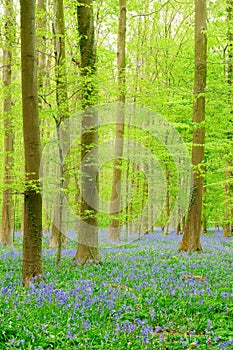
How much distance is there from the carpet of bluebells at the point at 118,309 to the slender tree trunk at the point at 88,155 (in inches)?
49.9

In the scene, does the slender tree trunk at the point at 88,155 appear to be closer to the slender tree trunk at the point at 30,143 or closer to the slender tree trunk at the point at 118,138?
the slender tree trunk at the point at 30,143

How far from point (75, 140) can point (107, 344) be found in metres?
8.94

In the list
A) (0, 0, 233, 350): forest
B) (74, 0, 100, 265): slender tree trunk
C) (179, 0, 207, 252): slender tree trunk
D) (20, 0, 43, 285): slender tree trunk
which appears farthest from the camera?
(179, 0, 207, 252): slender tree trunk

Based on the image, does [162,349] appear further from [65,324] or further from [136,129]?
[136,129]

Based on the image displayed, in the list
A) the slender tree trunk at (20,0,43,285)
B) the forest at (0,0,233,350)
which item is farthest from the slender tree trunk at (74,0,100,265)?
the slender tree trunk at (20,0,43,285)

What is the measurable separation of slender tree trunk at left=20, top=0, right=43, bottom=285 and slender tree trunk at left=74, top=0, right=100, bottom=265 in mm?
2548

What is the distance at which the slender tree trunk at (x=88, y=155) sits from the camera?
10.2 meters

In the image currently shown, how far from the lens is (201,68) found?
41.3 feet

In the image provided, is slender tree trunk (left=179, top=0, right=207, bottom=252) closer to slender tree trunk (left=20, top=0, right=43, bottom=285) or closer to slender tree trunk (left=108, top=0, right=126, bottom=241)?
slender tree trunk (left=108, top=0, right=126, bottom=241)

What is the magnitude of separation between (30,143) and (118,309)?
3792mm

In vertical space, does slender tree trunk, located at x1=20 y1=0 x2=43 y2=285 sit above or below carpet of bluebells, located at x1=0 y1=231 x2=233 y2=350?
above

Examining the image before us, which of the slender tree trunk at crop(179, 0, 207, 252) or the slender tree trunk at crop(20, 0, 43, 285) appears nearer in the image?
the slender tree trunk at crop(20, 0, 43, 285)

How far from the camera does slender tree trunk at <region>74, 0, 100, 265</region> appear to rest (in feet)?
33.5

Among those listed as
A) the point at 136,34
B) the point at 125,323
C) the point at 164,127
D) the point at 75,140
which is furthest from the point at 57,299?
the point at 136,34
